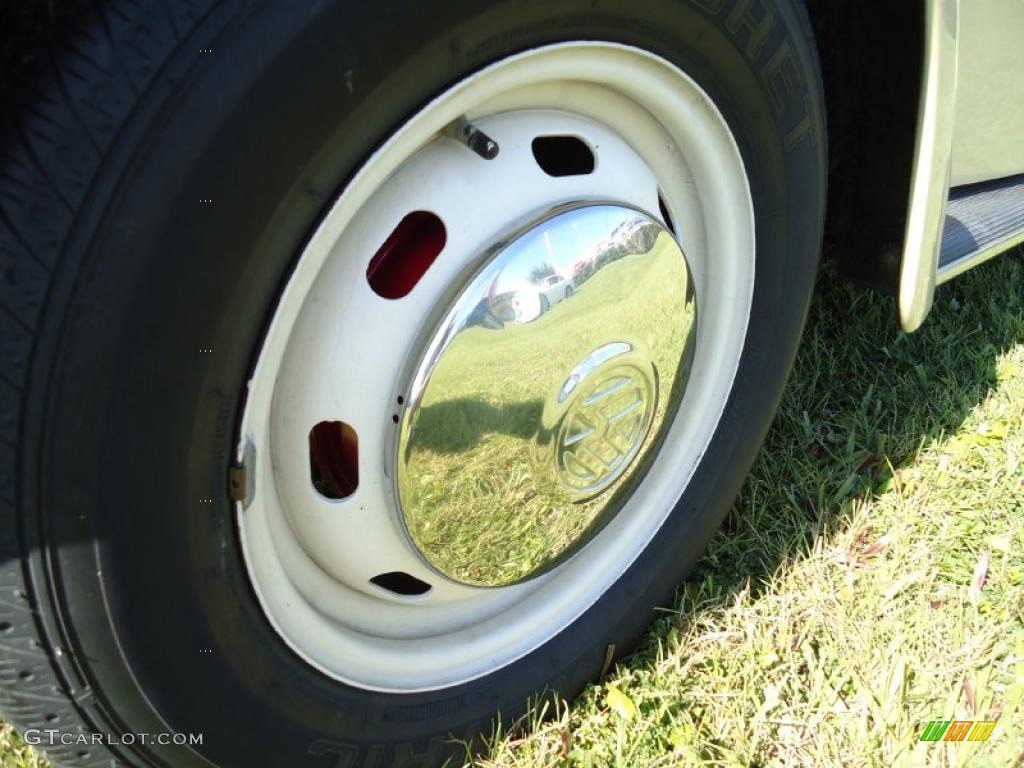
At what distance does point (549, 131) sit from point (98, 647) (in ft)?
2.48

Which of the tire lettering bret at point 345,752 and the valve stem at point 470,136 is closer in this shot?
the valve stem at point 470,136

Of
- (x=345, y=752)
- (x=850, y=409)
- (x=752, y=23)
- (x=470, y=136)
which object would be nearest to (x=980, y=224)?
(x=850, y=409)

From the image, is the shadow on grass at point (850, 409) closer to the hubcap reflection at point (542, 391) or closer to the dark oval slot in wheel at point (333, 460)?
the hubcap reflection at point (542, 391)

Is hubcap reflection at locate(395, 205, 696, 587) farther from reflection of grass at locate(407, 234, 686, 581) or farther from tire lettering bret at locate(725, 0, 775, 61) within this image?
tire lettering bret at locate(725, 0, 775, 61)

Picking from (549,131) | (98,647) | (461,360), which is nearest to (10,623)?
(98,647)

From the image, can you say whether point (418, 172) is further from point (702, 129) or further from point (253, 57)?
point (702, 129)

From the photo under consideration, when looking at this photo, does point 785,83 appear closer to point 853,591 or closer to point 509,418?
point 509,418

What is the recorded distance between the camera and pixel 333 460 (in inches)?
45.4

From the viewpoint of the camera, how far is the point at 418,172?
3.47ft

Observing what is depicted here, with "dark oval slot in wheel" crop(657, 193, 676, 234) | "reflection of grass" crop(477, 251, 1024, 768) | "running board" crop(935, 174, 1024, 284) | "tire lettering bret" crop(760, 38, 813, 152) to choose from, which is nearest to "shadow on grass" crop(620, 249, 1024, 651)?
"reflection of grass" crop(477, 251, 1024, 768)

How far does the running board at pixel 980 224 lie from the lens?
1.68 m

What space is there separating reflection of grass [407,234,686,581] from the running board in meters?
0.66

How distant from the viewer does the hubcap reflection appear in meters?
1.08

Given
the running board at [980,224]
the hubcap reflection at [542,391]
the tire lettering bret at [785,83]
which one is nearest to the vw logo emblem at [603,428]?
the hubcap reflection at [542,391]
